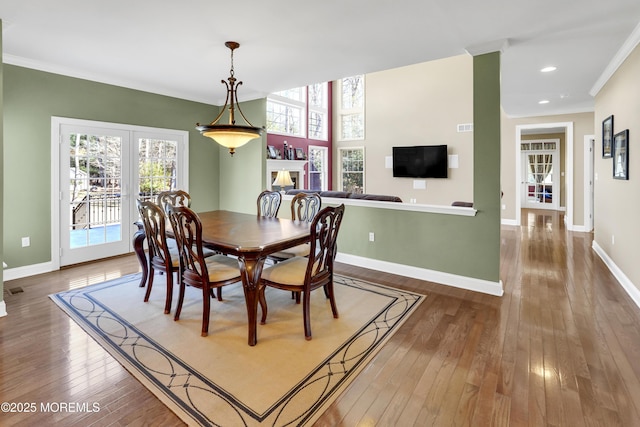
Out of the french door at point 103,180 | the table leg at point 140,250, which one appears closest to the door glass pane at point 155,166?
the french door at point 103,180

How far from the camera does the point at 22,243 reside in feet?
13.1

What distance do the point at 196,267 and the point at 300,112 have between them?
625 cm

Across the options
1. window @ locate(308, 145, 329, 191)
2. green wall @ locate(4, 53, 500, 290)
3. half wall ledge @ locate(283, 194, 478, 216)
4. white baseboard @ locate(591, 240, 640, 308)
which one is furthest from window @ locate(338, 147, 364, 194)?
white baseboard @ locate(591, 240, 640, 308)

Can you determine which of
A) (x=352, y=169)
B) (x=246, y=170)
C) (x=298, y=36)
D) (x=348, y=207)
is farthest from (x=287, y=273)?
(x=352, y=169)

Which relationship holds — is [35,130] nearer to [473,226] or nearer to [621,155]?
[473,226]

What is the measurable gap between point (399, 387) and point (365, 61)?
3.38 meters

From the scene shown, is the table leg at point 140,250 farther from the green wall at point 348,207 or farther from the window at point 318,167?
the window at point 318,167

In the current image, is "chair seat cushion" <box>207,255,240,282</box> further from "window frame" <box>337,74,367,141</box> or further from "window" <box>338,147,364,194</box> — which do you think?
"window frame" <box>337,74,367,141</box>

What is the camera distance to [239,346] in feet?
7.86

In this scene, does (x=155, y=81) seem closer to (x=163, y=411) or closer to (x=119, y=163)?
(x=119, y=163)

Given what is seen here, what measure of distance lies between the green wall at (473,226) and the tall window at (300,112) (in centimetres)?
418

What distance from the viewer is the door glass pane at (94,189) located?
4418 millimetres

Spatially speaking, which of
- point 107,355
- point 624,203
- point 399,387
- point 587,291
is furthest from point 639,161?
point 107,355

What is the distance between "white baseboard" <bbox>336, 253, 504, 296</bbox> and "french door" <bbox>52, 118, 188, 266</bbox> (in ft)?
10.5
